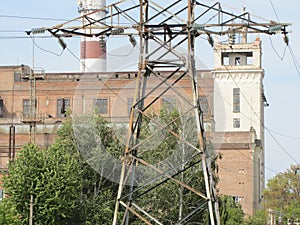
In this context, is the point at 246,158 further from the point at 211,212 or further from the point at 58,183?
the point at 211,212

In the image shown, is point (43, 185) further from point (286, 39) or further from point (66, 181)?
point (286, 39)

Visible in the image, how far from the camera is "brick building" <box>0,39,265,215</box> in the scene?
A: 7581 cm

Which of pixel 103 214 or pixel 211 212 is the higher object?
pixel 211 212

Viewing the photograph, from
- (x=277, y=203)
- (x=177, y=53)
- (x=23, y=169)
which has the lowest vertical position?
(x=277, y=203)

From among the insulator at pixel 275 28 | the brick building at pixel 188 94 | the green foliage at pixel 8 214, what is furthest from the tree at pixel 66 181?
the insulator at pixel 275 28

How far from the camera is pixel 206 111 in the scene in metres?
74.4

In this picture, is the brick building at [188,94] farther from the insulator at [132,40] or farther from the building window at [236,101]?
the insulator at [132,40]

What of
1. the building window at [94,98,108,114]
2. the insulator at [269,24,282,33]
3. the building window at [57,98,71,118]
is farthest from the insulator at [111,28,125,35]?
the building window at [57,98,71,118]

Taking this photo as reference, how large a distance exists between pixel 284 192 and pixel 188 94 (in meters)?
22.4

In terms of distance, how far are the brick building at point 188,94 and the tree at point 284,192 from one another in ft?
5.12

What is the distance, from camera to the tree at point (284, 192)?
85.7 metres

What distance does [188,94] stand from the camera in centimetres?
6994

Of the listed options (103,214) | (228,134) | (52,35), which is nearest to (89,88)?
(228,134)

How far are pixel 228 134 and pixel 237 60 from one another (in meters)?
18.4
